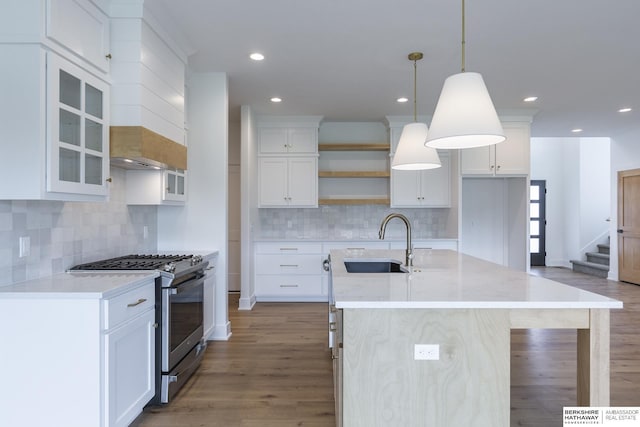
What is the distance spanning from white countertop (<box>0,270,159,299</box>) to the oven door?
0.78 feet

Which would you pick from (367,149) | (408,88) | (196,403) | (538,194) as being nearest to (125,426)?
(196,403)

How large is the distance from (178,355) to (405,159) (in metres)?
2.08

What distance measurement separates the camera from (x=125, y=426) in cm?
188

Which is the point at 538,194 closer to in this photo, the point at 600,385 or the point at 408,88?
the point at 408,88

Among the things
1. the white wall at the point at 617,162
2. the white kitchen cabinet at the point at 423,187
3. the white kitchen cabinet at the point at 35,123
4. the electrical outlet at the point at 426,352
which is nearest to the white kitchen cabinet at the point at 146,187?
the white kitchen cabinet at the point at 35,123

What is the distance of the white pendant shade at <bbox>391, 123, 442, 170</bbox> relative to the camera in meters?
2.57

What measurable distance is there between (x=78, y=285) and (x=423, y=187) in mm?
4185

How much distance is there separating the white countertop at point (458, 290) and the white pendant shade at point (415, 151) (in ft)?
2.53

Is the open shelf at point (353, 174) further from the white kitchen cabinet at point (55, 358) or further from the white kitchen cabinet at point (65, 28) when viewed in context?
the white kitchen cabinet at point (55, 358)

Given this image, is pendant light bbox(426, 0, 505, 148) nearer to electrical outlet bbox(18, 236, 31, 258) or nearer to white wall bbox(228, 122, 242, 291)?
electrical outlet bbox(18, 236, 31, 258)

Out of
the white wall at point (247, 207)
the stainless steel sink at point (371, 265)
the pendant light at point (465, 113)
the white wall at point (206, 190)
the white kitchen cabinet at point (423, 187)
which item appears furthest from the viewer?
the white kitchen cabinet at point (423, 187)

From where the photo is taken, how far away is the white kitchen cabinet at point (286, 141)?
4965 millimetres

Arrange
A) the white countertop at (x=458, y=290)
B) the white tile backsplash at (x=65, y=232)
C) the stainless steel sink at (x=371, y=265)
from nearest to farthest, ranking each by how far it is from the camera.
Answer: the white countertop at (x=458, y=290) < the white tile backsplash at (x=65, y=232) < the stainless steel sink at (x=371, y=265)

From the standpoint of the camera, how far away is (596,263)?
7.07 m
